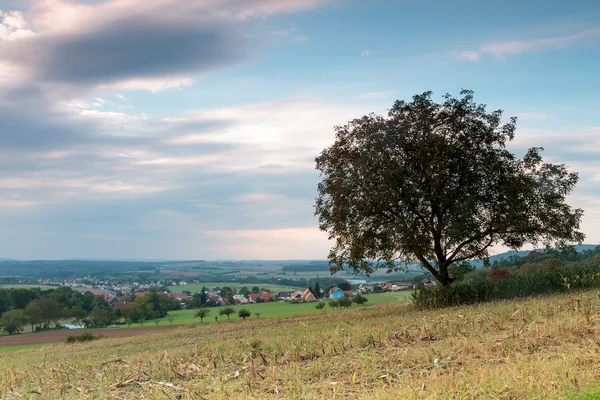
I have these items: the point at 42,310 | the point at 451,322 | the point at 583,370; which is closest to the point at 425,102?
the point at 451,322

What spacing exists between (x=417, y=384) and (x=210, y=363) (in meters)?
4.78

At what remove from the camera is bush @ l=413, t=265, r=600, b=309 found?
2466cm

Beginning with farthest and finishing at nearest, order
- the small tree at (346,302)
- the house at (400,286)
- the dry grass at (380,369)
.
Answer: the house at (400,286), the small tree at (346,302), the dry grass at (380,369)

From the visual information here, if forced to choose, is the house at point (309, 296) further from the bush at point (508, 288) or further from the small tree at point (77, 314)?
the bush at point (508, 288)

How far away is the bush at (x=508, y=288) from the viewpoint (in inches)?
971

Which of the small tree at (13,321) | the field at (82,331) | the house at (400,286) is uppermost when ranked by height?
the house at (400,286)

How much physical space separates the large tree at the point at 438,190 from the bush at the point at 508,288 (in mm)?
2594

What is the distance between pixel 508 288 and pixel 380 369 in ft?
64.8

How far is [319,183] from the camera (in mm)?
30219

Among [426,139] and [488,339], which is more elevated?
[426,139]

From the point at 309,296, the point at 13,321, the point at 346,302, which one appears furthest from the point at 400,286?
the point at 13,321

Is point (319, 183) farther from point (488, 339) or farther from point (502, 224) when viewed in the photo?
point (488, 339)

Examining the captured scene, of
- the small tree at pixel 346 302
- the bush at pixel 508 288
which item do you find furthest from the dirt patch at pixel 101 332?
the bush at pixel 508 288

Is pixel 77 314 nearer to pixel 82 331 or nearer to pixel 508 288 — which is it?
pixel 82 331
